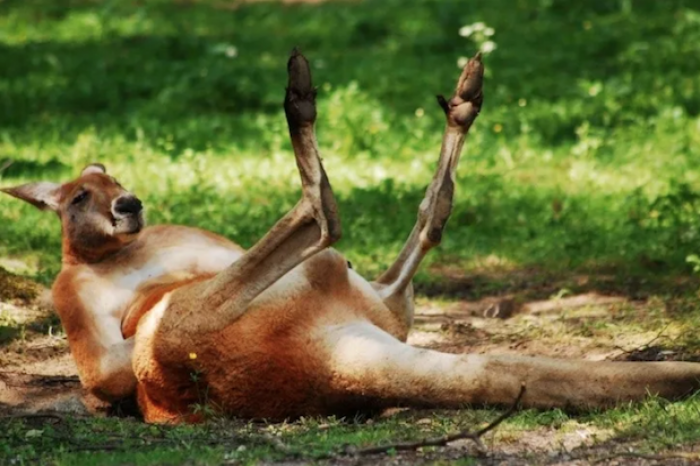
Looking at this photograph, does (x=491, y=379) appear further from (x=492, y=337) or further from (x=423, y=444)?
(x=492, y=337)

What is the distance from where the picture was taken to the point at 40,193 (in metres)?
6.66

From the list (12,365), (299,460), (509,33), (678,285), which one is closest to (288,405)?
(299,460)

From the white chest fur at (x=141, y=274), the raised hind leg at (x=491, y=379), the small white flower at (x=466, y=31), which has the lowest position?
the raised hind leg at (x=491, y=379)

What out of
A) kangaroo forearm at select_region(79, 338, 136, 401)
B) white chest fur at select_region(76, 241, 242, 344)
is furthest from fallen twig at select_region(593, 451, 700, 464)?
white chest fur at select_region(76, 241, 242, 344)

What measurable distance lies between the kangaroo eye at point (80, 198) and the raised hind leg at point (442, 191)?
1.26 metres

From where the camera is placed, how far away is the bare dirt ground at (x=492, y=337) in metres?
4.99

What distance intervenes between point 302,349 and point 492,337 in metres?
1.65

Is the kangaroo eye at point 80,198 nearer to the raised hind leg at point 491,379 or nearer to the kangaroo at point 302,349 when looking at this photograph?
the kangaroo at point 302,349

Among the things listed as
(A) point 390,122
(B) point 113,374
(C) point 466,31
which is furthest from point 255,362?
(C) point 466,31

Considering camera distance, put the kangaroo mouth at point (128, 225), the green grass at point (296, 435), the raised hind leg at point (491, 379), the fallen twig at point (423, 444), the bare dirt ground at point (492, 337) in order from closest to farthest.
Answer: the fallen twig at point (423, 444) < the green grass at point (296, 435) < the bare dirt ground at point (492, 337) < the raised hind leg at point (491, 379) < the kangaroo mouth at point (128, 225)

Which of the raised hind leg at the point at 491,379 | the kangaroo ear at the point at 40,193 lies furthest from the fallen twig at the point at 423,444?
the kangaroo ear at the point at 40,193

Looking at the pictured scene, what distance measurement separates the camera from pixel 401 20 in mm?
14719

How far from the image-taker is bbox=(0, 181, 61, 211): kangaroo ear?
6.62 meters

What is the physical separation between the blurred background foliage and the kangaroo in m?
2.20
